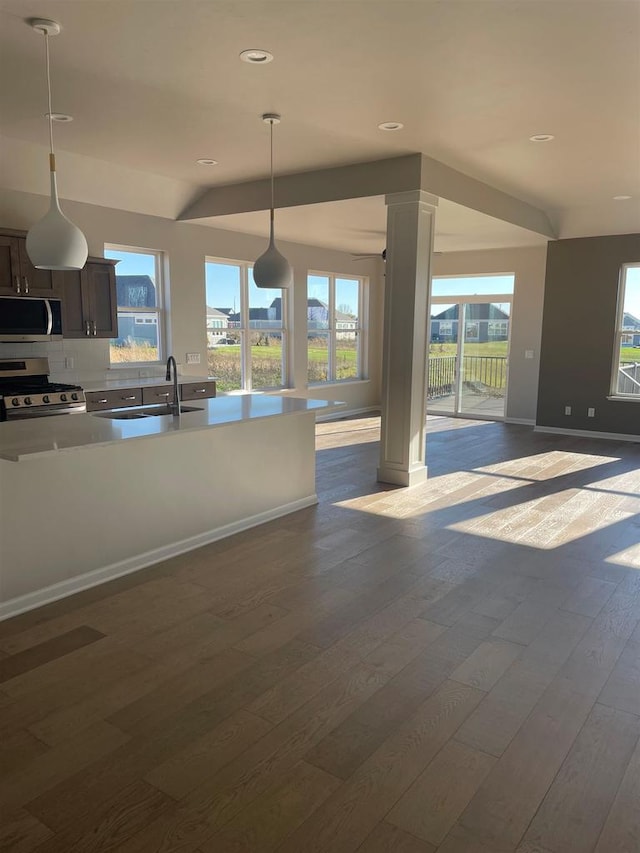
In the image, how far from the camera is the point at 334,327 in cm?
974

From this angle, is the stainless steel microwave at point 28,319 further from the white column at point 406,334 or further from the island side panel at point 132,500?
the white column at point 406,334

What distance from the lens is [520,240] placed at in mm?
7930

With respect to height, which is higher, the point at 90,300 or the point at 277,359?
the point at 90,300

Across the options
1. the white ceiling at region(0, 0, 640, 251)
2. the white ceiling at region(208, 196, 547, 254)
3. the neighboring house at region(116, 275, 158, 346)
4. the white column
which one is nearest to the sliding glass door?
the white ceiling at region(208, 196, 547, 254)

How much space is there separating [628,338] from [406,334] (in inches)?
164

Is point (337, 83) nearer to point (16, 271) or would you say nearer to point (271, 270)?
point (271, 270)

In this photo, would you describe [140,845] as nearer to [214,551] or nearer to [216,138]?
[214,551]

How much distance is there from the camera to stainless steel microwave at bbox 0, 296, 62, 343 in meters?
5.12

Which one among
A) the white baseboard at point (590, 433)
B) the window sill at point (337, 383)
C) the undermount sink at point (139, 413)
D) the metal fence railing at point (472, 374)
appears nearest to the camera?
the undermount sink at point (139, 413)

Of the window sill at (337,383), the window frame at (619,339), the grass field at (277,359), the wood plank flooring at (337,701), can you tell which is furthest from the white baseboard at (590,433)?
the wood plank flooring at (337,701)

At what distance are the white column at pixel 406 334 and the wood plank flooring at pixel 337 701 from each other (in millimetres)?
1343

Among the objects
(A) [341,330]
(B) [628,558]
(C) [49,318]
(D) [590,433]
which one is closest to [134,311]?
(C) [49,318]

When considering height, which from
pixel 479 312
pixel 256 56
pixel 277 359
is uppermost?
pixel 256 56

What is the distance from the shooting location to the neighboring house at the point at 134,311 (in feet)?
21.9
